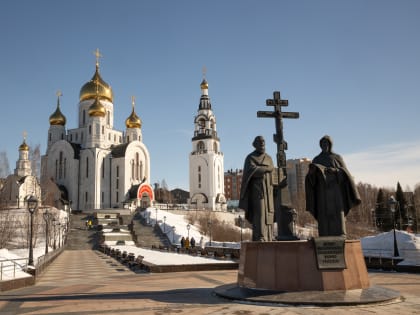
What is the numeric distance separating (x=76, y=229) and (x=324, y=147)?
4063cm

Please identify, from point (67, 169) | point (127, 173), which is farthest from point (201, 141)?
point (67, 169)

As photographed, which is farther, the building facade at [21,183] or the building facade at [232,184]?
the building facade at [232,184]

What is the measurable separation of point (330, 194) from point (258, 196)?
1.56 m

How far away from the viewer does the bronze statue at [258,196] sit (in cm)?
940

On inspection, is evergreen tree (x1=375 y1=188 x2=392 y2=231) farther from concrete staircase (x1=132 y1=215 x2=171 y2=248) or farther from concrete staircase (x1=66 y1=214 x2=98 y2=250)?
concrete staircase (x1=66 y1=214 x2=98 y2=250)

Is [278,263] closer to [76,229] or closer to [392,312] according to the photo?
[392,312]

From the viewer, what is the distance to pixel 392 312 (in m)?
6.66

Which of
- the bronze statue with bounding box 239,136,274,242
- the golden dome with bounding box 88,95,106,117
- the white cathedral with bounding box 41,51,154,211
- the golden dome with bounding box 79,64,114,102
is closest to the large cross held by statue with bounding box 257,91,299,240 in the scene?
the bronze statue with bounding box 239,136,274,242

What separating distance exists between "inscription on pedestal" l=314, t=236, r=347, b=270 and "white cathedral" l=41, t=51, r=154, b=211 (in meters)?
52.1

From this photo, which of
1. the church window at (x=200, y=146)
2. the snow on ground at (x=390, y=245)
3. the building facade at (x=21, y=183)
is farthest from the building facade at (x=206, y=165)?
the snow on ground at (x=390, y=245)

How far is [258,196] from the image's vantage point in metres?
9.55

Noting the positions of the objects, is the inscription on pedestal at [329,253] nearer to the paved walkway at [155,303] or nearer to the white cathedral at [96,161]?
the paved walkway at [155,303]

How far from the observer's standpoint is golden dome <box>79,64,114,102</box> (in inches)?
2594

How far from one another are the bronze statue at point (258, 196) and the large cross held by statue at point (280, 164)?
35 centimetres
